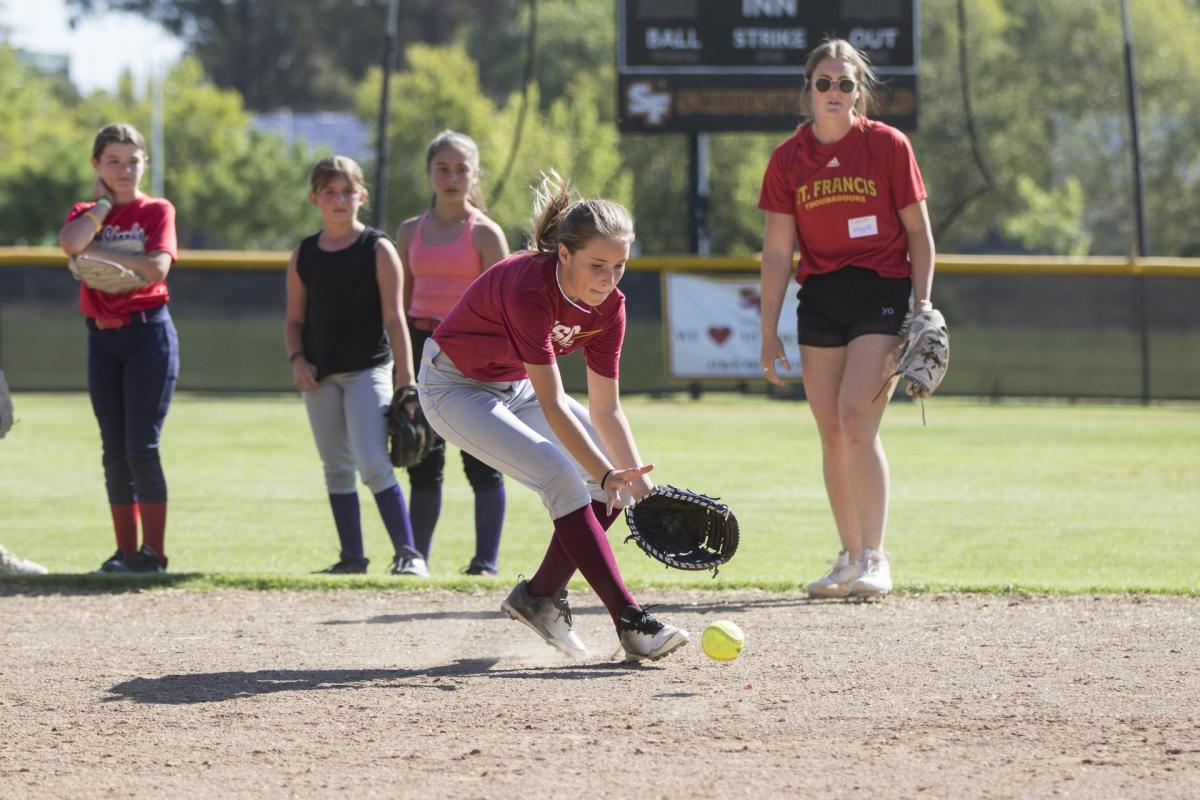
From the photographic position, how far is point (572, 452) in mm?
4824

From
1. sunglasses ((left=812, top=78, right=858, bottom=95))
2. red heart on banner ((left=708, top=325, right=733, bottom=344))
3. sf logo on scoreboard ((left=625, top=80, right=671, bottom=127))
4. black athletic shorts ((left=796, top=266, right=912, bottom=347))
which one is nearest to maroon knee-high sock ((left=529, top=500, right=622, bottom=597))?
black athletic shorts ((left=796, top=266, right=912, bottom=347))

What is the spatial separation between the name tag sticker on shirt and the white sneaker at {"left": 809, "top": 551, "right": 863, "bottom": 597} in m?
1.27

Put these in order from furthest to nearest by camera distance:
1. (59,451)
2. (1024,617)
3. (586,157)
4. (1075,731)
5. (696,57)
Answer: (586,157) → (696,57) → (59,451) → (1024,617) → (1075,731)

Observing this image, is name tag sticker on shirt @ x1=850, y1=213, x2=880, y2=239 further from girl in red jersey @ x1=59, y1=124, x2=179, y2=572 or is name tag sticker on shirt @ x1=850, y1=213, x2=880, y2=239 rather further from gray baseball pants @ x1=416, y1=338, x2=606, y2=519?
girl in red jersey @ x1=59, y1=124, x2=179, y2=572

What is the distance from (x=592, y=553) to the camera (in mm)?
4871

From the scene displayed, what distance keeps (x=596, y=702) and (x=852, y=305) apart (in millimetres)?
2347

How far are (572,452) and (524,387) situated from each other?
606mm

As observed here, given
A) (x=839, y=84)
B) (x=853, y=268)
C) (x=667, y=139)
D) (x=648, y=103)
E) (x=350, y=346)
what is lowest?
(x=350, y=346)

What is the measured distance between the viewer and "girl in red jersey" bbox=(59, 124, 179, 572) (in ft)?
22.2

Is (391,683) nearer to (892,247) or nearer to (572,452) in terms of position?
(572,452)

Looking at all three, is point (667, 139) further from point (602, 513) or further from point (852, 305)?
point (602, 513)

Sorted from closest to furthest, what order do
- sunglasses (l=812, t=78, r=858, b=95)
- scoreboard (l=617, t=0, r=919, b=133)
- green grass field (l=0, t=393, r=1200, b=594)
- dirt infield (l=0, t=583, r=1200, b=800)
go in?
dirt infield (l=0, t=583, r=1200, b=800), sunglasses (l=812, t=78, r=858, b=95), green grass field (l=0, t=393, r=1200, b=594), scoreboard (l=617, t=0, r=919, b=133)

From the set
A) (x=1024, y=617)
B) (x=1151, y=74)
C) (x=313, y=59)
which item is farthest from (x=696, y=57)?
(x=313, y=59)

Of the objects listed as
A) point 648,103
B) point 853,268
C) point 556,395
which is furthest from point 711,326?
point 556,395
